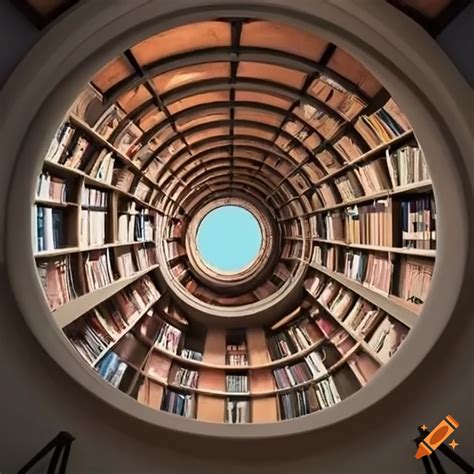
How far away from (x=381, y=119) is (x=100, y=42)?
5.80 feet

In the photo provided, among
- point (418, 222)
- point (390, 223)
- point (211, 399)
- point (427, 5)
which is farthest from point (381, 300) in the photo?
point (427, 5)

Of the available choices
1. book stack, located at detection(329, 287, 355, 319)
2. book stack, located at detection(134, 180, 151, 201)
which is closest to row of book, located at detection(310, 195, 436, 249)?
book stack, located at detection(329, 287, 355, 319)

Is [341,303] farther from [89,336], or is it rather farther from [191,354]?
[89,336]

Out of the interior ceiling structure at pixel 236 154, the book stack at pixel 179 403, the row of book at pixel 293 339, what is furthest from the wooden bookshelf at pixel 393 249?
the book stack at pixel 179 403

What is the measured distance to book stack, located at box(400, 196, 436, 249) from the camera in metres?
2.74

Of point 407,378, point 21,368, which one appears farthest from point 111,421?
point 407,378

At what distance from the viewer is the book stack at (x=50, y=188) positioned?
2.49 metres

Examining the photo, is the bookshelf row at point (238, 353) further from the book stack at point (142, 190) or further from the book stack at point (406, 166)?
the book stack at point (406, 166)

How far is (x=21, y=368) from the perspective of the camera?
7.53 feet

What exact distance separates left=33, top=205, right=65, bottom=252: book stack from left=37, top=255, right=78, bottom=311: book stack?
0.33ft

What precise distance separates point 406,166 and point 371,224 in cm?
79

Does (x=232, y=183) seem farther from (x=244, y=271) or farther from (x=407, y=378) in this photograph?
(x=407, y=378)

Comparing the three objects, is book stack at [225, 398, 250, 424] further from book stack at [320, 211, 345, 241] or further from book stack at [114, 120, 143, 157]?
book stack at [114, 120, 143, 157]

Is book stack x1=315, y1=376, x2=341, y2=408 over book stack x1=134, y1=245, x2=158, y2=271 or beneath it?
beneath
